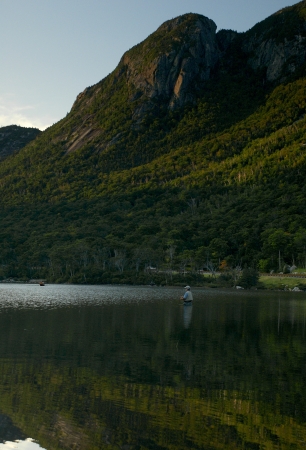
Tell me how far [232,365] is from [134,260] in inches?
4144

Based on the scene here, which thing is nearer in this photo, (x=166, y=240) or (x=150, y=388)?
(x=150, y=388)

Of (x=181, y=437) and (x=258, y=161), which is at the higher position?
(x=258, y=161)

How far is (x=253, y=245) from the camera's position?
126 metres

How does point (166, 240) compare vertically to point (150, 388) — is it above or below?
above

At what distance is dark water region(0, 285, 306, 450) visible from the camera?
1349 cm

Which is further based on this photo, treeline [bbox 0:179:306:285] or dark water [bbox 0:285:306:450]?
treeline [bbox 0:179:306:285]

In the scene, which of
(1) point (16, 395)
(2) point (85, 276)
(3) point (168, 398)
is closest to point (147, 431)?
(3) point (168, 398)

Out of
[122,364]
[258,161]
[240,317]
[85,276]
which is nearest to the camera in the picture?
[122,364]

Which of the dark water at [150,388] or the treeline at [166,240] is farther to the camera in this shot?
the treeline at [166,240]

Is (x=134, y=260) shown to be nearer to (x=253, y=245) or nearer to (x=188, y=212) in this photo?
(x=253, y=245)

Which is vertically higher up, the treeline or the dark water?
the treeline

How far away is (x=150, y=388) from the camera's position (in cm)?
1770

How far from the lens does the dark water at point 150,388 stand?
13.5 metres

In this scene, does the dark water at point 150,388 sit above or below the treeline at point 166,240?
below
